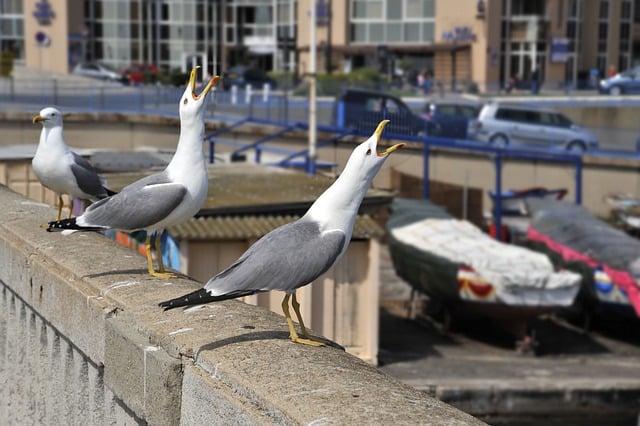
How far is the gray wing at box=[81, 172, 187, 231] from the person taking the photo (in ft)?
19.2

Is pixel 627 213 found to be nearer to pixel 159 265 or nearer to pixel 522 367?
pixel 522 367

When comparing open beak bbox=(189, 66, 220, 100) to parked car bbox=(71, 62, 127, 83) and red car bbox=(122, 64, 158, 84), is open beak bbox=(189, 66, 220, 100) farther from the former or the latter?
parked car bbox=(71, 62, 127, 83)

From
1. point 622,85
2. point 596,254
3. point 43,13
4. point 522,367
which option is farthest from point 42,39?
point 522,367

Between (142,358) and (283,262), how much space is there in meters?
0.69

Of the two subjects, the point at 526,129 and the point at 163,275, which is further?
the point at 526,129

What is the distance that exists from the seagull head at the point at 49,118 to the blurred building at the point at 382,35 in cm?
5903

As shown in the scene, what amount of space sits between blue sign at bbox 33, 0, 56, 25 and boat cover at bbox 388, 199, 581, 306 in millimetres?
55927

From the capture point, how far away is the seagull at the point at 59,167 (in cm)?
711

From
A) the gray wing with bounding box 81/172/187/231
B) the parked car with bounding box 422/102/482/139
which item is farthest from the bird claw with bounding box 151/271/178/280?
the parked car with bounding box 422/102/482/139

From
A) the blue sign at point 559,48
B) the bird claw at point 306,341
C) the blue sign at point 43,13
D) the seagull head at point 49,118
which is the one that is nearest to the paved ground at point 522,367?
the seagull head at point 49,118

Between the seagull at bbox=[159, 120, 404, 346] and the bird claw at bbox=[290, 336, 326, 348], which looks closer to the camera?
the seagull at bbox=[159, 120, 404, 346]

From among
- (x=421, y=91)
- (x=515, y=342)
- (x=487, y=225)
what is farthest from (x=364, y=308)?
(x=421, y=91)

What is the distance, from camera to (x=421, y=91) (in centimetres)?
5478

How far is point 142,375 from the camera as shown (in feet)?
16.1
